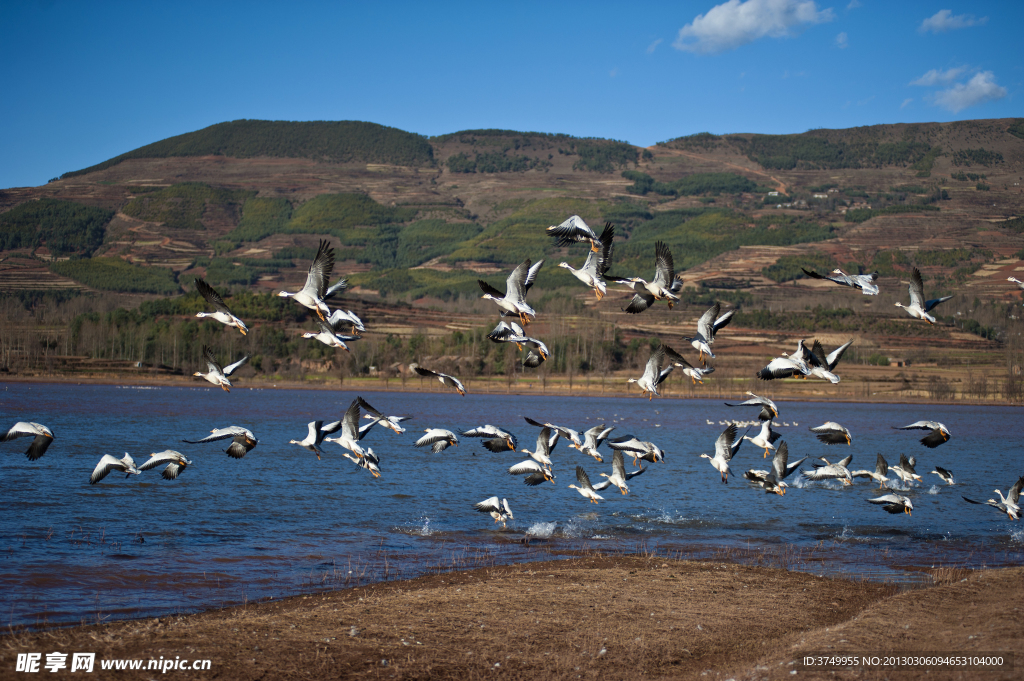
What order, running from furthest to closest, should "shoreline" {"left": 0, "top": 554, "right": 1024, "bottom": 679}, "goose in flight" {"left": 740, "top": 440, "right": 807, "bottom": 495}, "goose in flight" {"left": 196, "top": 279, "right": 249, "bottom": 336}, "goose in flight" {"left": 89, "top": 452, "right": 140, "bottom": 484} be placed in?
"goose in flight" {"left": 740, "top": 440, "right": 807, "bottom": 495}, "goose in flight" {"left": 89, "top": 452, "right": 140, "bottom": 484}, "goose in flight" {"left": 196, "top": 279, "right": 249, "bottom": 336}, "shoreline" {"left": 0, "top": 554, "right": 1024, "bottom": 679}

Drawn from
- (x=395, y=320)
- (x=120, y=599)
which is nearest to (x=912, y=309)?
(x=120, y=599)

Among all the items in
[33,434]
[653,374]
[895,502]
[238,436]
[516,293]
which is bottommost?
[895,502]

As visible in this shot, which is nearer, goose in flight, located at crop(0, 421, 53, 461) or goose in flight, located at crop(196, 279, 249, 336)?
goose in flight, located at crop(196, 279, 249, 336)

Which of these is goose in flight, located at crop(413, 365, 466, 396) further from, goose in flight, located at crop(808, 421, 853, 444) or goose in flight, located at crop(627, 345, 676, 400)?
goose in flight, located at crop(808, 421, 853, 444)

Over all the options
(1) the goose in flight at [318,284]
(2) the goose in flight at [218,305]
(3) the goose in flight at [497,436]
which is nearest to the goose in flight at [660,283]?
(3) the goose in flight at [497,436]

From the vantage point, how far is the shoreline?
38.3 ft

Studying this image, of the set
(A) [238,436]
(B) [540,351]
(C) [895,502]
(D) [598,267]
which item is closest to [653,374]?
(B) [540,351]

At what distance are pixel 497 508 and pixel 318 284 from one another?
33.5 feet

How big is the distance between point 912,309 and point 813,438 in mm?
45241

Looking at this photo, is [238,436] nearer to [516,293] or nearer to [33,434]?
[33,434]

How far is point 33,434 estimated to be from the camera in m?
14.9

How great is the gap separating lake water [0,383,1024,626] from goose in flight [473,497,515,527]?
475 millimetres

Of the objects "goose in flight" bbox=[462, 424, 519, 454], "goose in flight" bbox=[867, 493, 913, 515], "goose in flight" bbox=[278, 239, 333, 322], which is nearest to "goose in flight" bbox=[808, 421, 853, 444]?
"goose in flight" bbox=[867, 493, 913, 515]

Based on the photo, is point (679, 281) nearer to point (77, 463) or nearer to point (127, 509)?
point (127, 509)
